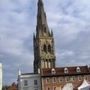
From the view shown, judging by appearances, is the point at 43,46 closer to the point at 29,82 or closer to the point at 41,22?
the point at 41,22

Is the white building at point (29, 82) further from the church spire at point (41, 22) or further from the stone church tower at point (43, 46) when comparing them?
the church spire at point (41, 22)

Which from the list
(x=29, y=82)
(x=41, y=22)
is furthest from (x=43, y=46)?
(x=29, y=82)

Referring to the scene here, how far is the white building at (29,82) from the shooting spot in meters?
111

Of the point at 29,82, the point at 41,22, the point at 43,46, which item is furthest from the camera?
the point at 41,22

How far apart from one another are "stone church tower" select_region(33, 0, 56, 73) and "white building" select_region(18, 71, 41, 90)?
2337cm

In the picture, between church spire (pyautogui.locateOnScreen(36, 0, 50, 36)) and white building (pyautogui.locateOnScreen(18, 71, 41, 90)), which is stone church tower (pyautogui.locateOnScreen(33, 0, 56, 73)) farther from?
white building (pyautogui.locateOnScreen(18, 71, 41, 90))

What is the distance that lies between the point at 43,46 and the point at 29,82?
112 ft

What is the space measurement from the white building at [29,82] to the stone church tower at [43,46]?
23.4 metres

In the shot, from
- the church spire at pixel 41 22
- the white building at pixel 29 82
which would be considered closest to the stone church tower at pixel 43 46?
the church spire at pixel 41 22

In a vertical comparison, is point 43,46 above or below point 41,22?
below

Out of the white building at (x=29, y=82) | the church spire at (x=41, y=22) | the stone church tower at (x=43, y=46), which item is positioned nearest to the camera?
the white building at (x=29, y=82)

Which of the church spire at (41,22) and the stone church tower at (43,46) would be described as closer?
the stone church tower at (43,46)

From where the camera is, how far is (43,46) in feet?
474

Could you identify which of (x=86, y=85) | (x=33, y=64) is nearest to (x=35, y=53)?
(x=33, y=64)
